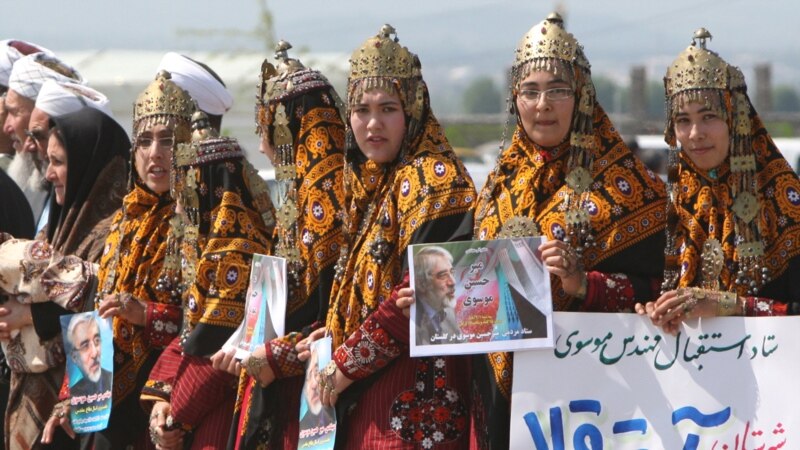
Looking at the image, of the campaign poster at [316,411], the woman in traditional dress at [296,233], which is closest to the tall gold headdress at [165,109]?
the woman in traditional dress at [296,233]

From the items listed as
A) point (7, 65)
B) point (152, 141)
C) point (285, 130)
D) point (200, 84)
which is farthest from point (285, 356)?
point (7, 65)

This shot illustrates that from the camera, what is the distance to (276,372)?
5.04 metres

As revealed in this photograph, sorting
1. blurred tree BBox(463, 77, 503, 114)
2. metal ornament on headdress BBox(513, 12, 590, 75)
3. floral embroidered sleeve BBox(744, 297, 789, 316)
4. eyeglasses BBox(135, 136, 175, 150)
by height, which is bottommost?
floral embroidered sleeve BBox(744, 297, 789, 316)

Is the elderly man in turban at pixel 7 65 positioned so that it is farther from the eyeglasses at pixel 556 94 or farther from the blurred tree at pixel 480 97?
the blurred tree at pixel 480 97

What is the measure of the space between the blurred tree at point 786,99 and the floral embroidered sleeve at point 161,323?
113453 millimetres

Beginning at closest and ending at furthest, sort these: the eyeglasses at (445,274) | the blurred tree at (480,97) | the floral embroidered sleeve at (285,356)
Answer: the eyeglasses at (445,274)
the floral embroidered sleeve at (285,356)
the blurred tree at (480,97)

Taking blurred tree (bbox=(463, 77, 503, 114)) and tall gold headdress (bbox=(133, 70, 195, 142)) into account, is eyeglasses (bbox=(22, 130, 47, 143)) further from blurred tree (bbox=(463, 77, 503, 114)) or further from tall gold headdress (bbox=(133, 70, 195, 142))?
blurred tree (bbox=(463, 77, 503, 114))

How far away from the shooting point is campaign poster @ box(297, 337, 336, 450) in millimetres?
4758

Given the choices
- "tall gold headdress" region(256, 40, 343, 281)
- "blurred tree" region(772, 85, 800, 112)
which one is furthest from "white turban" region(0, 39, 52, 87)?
"blurred tree" region(772, 85, 800, 112)

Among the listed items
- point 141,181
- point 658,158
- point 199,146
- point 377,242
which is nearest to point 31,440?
point 141,181

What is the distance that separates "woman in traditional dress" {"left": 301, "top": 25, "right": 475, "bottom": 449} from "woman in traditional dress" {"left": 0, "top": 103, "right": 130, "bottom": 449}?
1.77 metres

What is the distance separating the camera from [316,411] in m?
4.84

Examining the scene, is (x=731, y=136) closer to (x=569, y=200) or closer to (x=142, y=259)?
(x=569, y=200)

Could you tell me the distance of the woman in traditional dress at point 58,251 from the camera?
20.6 ft
